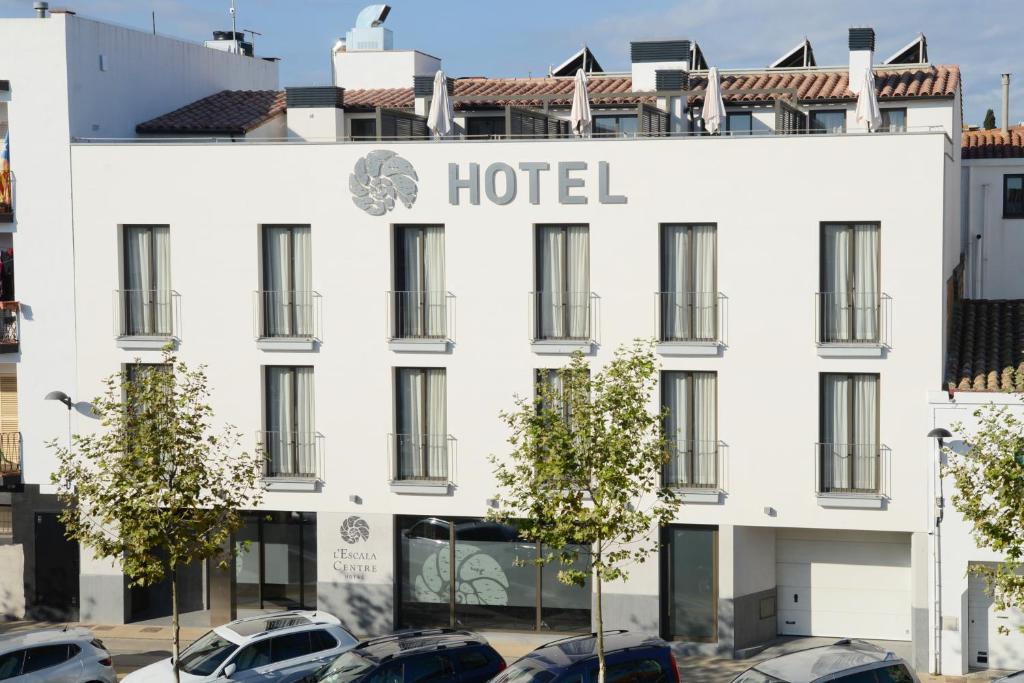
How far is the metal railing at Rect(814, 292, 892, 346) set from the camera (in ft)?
90.3

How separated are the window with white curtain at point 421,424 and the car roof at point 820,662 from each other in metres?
9.86

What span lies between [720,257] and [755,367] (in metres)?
2.38

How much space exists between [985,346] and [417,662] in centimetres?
1405

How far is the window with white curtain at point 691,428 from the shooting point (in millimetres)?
28547

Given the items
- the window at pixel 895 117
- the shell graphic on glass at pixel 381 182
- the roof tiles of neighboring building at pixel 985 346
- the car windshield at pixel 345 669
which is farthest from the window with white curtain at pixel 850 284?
the car windshield at pixel 345 669

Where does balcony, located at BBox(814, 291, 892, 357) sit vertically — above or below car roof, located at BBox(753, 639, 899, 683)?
above

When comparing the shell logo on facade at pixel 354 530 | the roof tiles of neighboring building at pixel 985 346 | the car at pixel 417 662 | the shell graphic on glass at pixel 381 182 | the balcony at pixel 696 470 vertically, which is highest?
the shell graphic on glass at pixel 381 182

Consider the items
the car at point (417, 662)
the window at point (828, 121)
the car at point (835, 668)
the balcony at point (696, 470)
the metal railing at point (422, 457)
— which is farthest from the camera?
the window at point (828, 121)

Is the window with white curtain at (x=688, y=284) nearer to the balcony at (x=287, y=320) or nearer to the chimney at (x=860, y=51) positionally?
the balcony at (x=287, y=320)

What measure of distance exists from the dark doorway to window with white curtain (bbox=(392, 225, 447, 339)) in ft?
31.7

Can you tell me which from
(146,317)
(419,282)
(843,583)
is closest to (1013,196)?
(843,583)

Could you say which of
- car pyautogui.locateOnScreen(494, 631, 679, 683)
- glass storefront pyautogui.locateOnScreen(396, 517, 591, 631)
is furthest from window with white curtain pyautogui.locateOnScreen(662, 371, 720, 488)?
car pyautogui.locateOnScreen(494, 631, 679, 683)

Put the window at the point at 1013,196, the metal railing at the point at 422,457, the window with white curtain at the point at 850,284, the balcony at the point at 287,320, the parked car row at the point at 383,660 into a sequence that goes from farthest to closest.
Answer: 1. the window at the point at 1013,196
2. the balcony at the point at 287,320
3. the metal railing at the point at 422,457
4. the window with white curtain at the point at 850,284
5. the parked car row at the point at 383,660

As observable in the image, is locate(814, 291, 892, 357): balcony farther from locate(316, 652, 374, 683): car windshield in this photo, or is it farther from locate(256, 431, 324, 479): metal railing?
locate(316, 652, 374, 683): car windshield
